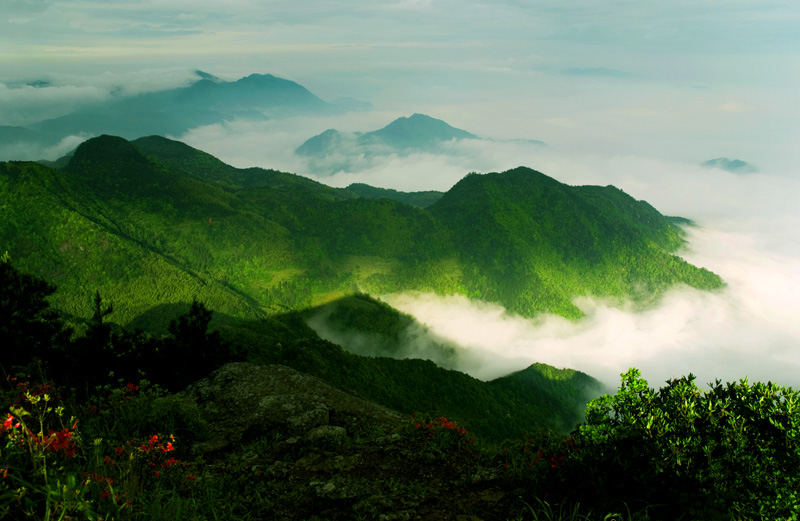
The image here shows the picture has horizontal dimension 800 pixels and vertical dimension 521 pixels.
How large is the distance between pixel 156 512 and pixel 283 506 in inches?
118

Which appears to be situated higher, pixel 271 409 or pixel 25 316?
pixel 271 409

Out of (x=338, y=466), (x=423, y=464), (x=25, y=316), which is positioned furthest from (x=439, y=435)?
(x=25, y=316)

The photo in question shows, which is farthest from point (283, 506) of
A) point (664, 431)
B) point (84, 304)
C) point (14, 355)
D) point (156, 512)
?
point (84, 304)

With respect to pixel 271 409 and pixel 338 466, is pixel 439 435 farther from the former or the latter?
pixel 271 409

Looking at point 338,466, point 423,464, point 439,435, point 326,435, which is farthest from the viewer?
point 326,435

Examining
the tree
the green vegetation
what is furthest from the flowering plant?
the tree

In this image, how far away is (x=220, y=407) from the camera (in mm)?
16188

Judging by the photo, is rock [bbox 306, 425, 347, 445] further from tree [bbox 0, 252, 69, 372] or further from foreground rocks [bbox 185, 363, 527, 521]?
tree [bbox 0, 252, 69, 372]

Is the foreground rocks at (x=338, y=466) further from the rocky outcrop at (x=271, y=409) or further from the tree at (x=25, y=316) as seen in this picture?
the tree at (x=25, y=316)

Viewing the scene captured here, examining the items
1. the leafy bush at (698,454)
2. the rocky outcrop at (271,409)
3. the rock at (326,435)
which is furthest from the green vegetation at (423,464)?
the rocky outcrop at (271,409)

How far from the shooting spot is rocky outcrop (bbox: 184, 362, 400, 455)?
1326 centimetres

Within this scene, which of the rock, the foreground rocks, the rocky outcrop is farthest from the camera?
the rocky outcrop

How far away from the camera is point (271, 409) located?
15.2 meters

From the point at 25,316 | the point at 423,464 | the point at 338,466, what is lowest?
the point at 25,316
